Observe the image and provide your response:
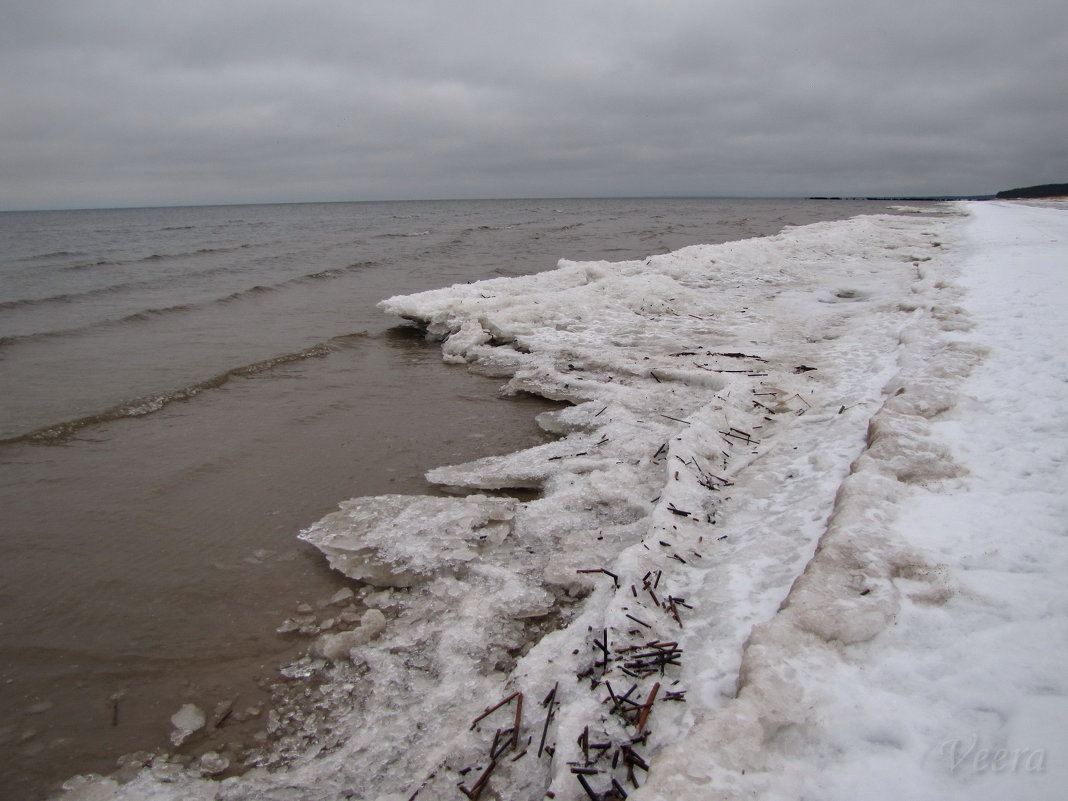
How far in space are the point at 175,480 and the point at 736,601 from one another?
5785mm

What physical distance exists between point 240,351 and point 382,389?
4.22 m

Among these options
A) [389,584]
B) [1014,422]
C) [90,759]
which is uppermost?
[1014,422]

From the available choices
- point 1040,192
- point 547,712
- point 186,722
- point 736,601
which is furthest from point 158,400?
point 1040,192

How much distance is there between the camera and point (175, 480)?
620 centimetres

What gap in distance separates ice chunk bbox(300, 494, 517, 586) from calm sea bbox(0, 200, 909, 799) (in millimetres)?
235

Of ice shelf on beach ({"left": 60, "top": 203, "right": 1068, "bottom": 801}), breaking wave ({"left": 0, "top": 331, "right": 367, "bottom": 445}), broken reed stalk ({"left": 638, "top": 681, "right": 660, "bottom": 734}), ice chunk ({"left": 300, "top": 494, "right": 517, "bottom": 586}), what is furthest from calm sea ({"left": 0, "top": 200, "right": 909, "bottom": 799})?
broken reed stalk ({"left": 638, "top": 681, "right": 660, "bottom": 734})

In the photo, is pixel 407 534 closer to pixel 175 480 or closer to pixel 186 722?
pixel 186 722

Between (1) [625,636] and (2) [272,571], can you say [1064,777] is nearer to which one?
(1) [625,636]

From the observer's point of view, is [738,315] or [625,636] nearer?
[625,636]

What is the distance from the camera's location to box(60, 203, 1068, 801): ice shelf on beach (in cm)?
228

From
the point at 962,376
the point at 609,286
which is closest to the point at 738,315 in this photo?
the point at 609,286

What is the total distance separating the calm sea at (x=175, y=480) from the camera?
3592 mm

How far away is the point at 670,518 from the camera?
4.29 meters

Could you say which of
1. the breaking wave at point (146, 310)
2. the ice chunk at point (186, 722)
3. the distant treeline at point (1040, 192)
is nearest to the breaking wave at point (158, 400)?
the ice chunk at point (186, 722)
